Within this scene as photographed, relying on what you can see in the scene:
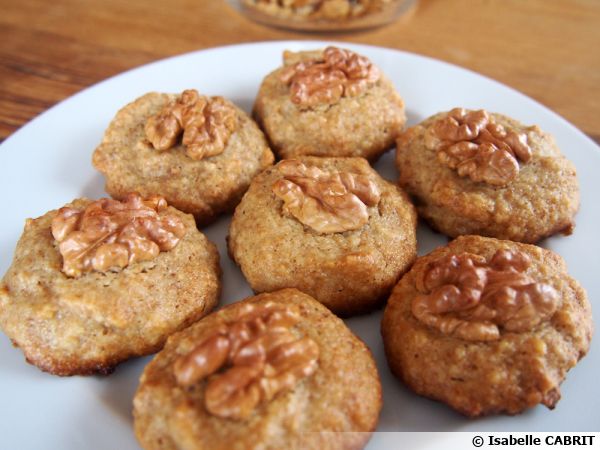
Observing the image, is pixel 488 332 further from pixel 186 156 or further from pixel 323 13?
pixel 323 13

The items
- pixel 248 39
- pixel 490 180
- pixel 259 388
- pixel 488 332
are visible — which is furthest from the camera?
pixel 248 39

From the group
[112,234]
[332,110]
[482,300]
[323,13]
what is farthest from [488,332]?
[323,13]

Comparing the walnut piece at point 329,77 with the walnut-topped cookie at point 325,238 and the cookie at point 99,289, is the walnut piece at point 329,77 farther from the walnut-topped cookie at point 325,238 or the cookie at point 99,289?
the cookie at point 99,289

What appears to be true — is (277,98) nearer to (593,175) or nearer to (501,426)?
(593,175)

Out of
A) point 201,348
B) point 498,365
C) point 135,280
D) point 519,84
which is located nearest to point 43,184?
point 135,280

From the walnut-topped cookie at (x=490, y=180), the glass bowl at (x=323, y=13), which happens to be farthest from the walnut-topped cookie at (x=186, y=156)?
the glass bowl at (x=323, y=13)

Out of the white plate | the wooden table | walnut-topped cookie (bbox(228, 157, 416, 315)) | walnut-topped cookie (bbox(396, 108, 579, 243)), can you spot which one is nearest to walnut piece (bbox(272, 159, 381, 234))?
walnut-topped cookie (bbox(228, 157, 416, 315))
